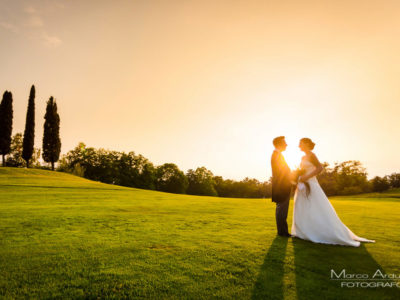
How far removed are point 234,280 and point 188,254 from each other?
56.0 inches

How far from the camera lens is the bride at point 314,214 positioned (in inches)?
255

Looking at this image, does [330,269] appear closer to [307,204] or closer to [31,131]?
[307,204]

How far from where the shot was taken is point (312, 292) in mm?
3434

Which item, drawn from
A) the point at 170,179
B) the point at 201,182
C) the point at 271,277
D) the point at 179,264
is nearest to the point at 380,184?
the point at 201,182

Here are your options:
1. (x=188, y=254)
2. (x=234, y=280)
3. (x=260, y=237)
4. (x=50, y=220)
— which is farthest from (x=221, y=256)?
(x=50, y=220)

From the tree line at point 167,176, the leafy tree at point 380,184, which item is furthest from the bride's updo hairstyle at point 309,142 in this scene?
the leafy tree at point 380,184

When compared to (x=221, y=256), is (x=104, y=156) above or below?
above

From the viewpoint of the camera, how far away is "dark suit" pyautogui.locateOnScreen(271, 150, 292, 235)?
24.0 ft

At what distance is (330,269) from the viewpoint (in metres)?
4.33

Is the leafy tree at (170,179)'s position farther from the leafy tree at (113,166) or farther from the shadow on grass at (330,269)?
the shadow on grass at (330,269)

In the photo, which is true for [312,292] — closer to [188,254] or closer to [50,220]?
[188,254]

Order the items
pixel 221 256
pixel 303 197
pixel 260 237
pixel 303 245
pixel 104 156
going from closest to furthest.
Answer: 1. pixel 221 256
2. pixel 303 245
3. pixel 260 237
4. pixel 303 197
5. pixel 104 156

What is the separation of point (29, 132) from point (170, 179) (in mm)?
54538

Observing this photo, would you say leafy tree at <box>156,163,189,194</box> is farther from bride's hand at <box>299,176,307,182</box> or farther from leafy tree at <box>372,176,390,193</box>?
bride's hand at <box>299,176,307,182</box>
